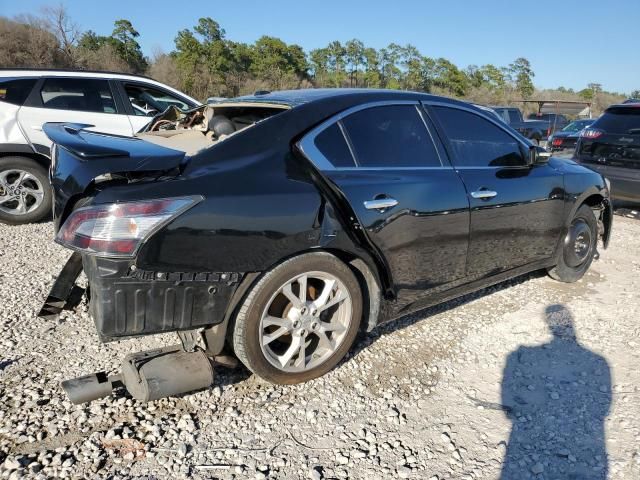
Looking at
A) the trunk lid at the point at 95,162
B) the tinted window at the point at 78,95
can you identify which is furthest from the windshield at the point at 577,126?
the trunk lid at the point at 95,162

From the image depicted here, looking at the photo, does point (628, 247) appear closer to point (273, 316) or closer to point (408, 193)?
point (408, 193)

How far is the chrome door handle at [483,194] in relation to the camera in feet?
11.1

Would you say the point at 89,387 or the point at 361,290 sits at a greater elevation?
the point at 361,290

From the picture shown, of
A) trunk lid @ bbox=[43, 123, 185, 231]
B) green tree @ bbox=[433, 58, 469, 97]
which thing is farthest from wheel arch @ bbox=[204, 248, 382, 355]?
green tree @ bbox=[433, 58, 469, 97]

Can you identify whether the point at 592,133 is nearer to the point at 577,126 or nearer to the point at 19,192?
the point at 19,192

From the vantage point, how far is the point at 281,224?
249 centimetres

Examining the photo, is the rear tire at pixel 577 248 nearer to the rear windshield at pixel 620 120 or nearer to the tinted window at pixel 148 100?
the rear windshield at pixel 620 120

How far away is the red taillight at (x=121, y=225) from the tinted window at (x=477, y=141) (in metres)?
2.07

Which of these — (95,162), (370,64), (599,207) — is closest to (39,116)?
(95,162)

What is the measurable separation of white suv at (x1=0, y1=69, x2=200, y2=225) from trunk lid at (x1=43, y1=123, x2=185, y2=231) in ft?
12.5

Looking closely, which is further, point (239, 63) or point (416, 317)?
point (239, 63)

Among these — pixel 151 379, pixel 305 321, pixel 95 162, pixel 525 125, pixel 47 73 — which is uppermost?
pixel 525 125

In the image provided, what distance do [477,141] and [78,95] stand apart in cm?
513

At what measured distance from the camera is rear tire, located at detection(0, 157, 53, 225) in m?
5.84
